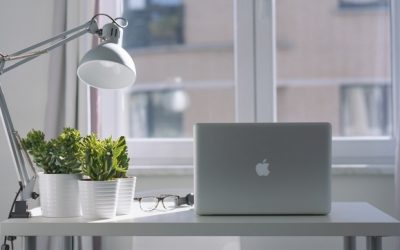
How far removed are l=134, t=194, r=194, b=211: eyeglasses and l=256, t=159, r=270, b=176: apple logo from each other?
34 centimetres

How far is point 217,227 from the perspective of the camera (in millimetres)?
1512

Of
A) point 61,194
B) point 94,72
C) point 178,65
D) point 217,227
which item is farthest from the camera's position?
point 178,65

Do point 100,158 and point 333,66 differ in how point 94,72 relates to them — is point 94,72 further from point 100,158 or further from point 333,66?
point 333,66

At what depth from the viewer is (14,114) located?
281cm

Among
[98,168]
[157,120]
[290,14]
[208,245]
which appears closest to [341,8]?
[290,14]

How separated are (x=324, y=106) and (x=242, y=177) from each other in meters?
1.39

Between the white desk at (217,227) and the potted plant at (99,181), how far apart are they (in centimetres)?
4

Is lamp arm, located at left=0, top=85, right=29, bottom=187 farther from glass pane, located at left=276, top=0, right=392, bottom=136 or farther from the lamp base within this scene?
glass pane, located at left=276, top=0, right=392, bottom=136

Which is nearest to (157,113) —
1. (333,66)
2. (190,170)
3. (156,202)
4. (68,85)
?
(190,170)

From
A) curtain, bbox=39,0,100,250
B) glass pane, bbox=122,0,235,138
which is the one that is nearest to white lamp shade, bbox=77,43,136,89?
curtain, bbox=39,0,100,250

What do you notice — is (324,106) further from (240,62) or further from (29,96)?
(29,96)

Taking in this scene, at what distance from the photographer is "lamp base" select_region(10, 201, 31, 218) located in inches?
64.0

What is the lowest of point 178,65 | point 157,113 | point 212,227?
point 212,227

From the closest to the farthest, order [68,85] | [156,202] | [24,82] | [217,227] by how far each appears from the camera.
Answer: [217,227]
[156,202]
[68,85]
[24,82]
